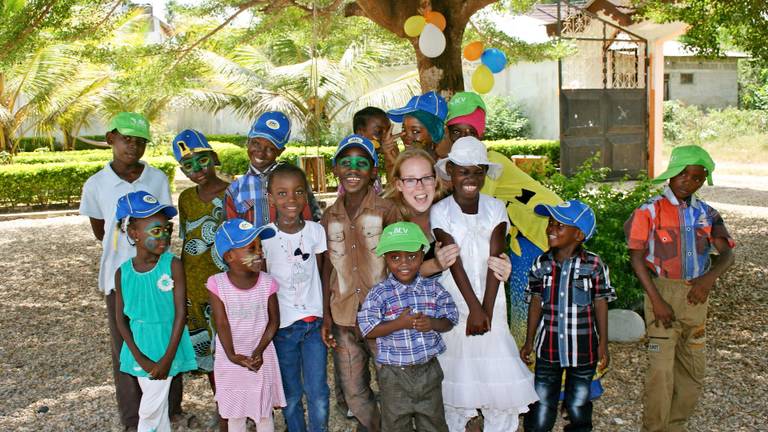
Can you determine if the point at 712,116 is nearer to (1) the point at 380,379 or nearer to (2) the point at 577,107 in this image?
(2) the point at 577,107

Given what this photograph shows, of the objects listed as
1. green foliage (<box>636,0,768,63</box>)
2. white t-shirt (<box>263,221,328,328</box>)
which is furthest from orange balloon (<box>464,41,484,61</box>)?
white t-shirt (<box>263,221,328,328</box>)

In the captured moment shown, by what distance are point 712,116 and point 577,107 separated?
1112cm

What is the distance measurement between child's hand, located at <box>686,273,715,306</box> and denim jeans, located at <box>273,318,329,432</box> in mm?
1766

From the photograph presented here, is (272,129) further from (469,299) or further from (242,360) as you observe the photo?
(469,299)

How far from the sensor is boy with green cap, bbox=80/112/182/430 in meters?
3.70

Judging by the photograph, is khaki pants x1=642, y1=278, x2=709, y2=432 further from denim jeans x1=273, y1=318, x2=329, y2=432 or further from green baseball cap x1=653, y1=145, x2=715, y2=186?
denim jeans x1=273, y1=318, x2=329, y2=432

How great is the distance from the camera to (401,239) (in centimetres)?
302

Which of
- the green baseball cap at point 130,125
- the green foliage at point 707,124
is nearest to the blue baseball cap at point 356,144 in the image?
the green baseball cap at point 130,125

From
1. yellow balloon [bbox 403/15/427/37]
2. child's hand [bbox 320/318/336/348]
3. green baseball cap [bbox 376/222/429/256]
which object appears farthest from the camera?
yellow balloon [bbox 403/15/427/37]

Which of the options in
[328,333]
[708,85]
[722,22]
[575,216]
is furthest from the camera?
[708,85]

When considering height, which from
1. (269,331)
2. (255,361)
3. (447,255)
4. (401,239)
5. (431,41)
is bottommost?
(255,361)

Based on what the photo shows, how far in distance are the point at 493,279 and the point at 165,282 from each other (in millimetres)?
1562

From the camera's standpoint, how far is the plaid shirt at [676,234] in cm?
338

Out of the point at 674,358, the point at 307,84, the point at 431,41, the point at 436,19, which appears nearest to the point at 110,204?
the point at 674,358
